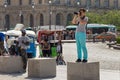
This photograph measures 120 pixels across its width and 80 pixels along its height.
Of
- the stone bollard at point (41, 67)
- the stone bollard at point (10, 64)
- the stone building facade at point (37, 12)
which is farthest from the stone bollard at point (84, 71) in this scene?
the stone building facade at point (37, 12)

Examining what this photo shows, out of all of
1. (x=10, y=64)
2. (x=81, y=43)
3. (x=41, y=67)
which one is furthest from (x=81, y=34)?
(x=10, y=64)

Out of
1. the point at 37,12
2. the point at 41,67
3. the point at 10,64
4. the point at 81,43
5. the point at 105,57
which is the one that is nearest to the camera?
the point at 81,43

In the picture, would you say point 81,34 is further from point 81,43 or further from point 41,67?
point 41,67

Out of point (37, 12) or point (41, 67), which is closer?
point (41, 67)

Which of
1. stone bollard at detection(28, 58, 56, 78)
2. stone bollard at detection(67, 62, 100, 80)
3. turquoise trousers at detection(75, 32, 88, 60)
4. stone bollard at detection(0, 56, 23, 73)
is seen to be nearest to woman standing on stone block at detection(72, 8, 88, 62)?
turquoise trousers at detection(75, 32, 88, 60)

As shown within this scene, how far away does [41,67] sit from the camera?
19.0 meters

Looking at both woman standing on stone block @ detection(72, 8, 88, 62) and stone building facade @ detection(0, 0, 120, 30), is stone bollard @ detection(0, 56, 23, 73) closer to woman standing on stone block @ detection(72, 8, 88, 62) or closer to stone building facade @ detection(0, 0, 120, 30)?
woman standing on stone block @ detection(72, 8, 88, 62)

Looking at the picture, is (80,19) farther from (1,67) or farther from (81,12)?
(1,67)

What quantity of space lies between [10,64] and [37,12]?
301ft

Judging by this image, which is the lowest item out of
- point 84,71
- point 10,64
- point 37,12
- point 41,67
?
point 37,12

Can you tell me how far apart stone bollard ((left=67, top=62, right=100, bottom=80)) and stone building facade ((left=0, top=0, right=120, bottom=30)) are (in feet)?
298

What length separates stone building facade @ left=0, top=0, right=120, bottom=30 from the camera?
112 metres

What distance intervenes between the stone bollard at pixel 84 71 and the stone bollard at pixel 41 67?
6.34 ft

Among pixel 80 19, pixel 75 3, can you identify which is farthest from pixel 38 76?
pixel 75 3
